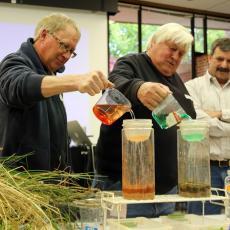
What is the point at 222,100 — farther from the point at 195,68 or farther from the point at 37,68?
the point at 195,68

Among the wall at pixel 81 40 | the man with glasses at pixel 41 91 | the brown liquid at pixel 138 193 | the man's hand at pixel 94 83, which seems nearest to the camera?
the brown liquid at pixel 138 193

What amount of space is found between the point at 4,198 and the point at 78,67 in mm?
4083

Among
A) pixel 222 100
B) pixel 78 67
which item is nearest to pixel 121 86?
pixel 222 100

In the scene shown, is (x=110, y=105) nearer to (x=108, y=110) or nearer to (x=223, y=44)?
(x=108, y=110)

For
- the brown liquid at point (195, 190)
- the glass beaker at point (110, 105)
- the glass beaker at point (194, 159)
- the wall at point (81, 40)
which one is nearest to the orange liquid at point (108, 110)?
the glass beaker at point (110, 105)

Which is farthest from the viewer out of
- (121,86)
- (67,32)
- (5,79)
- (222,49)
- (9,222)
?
(222,49)

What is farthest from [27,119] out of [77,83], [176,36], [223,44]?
[223,44]

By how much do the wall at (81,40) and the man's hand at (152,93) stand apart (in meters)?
3.22

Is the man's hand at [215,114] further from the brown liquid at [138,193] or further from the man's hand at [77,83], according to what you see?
the brown liquid at [138,193]

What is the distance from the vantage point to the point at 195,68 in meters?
6.22

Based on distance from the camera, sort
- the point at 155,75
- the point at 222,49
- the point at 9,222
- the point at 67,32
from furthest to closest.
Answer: the point at 222,49
the point at 155,75
the point at 67,32
the point at 9,222

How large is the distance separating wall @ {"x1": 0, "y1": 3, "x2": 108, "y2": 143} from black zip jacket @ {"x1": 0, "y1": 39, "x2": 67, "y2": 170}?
9.71 feet

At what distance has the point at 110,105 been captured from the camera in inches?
51.2

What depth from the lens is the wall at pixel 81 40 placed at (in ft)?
14.5
